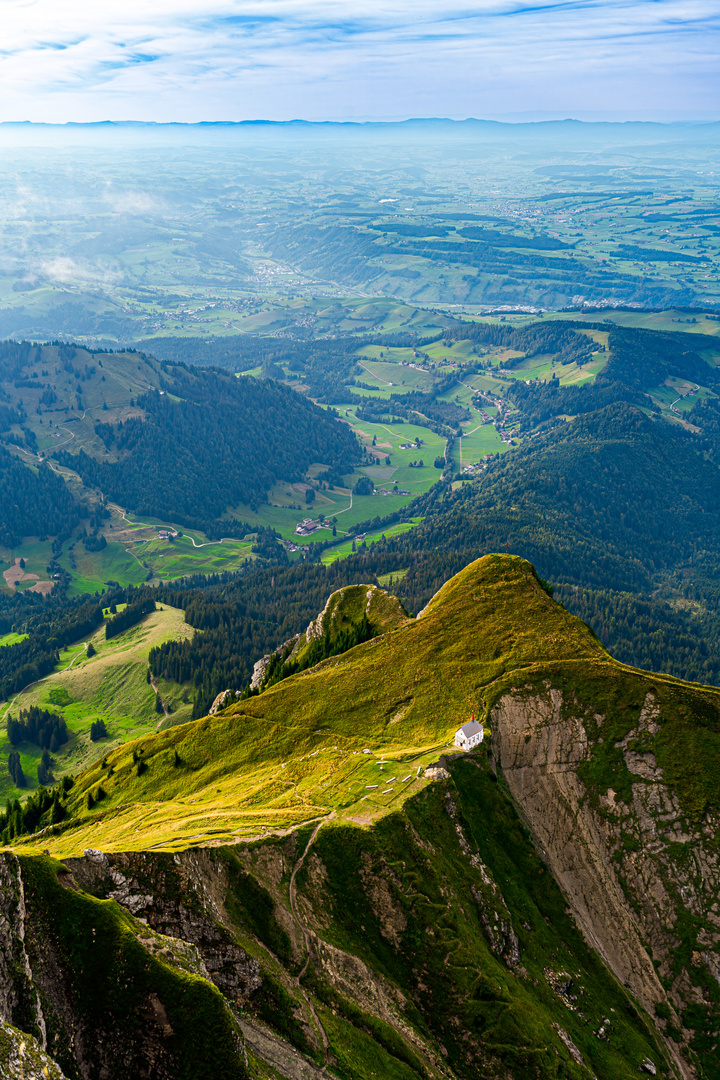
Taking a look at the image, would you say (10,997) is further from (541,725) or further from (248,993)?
(541,725)

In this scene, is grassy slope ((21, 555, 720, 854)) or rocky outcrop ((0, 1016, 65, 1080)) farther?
grassy slope ((21, 555, 720, 854))

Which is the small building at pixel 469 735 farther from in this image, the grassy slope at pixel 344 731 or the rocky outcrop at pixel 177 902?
the rocky outcrop at pixel 177 902

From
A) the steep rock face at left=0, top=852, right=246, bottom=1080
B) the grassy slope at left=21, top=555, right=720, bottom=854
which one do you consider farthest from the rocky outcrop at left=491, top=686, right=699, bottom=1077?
the steep rock face at left=0, top=852, right=246, bottom=1080

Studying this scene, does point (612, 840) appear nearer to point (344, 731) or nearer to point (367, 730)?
point (367, 730)

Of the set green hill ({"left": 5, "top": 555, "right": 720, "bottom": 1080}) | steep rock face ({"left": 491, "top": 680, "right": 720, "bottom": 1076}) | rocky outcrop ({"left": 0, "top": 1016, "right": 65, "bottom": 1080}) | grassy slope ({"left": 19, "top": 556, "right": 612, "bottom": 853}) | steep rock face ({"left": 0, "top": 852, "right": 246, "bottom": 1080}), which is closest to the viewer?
rocky outcrop ({"left": 0, "top": 1016, "right": 65, "bottom": 1080})

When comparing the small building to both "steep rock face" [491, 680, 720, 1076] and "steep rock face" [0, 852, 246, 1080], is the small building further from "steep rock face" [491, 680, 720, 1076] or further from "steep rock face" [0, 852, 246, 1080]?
"steep rock face" [0, 852, 246, 1080]

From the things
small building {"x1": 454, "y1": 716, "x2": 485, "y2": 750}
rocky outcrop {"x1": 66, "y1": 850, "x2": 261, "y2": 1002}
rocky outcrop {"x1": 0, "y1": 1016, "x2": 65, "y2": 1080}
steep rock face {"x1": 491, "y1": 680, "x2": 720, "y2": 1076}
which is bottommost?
steep rock face {"x1": 491, "y1": 680, "x2": 720, "y2": 1076}

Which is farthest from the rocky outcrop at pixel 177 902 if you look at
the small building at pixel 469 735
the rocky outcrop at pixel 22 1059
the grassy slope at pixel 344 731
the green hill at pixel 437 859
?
the small building at pixel 469 735
